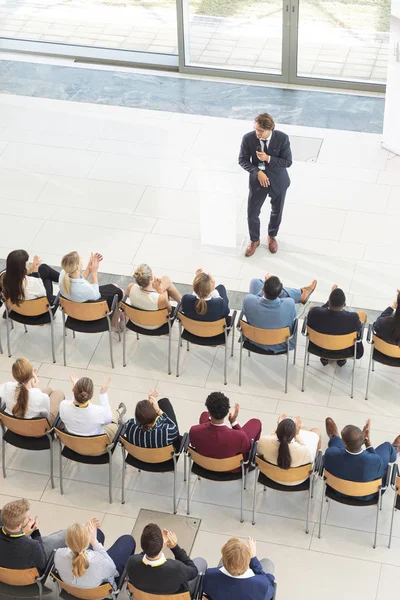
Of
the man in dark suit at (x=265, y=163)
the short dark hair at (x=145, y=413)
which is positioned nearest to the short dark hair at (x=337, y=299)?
the short dark hair at (x=145, y=413)

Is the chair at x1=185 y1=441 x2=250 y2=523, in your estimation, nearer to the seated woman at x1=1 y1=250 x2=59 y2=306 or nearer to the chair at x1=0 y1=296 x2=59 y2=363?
the chair at x1=0 y1=296 x2=59 y2=363

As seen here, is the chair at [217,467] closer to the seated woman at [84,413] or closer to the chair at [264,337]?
the seated woman at [84,413]

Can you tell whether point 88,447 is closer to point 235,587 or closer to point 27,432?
point 27,432

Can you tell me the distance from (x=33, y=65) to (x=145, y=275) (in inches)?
238

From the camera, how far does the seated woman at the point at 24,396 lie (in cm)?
634

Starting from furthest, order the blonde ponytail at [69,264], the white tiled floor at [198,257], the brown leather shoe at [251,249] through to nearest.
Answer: the brown leather shoe at [251,249] < the blonde ponytail at [69,264] < the white tiled floor at [198,257]

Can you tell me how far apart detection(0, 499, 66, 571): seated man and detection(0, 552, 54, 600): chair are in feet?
0.11

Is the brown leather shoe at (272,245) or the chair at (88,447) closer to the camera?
the chair at (88,447)

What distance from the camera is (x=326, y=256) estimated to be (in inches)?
345

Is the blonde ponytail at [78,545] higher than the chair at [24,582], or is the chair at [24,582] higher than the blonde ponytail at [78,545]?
the blonde ponytail at [78,545]

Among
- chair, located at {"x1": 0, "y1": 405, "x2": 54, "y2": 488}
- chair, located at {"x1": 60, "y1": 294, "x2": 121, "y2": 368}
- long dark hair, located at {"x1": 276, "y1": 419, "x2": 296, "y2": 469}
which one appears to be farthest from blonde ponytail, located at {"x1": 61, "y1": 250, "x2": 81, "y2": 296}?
long dark hair, located at {"x1": 276, "y1": 419, "x2": 296, "y2": 469}

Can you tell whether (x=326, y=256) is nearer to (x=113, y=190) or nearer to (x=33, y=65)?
(x=113, y=190)

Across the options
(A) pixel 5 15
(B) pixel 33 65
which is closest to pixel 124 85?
(B) pixel 33 65

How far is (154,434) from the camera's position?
611cm
